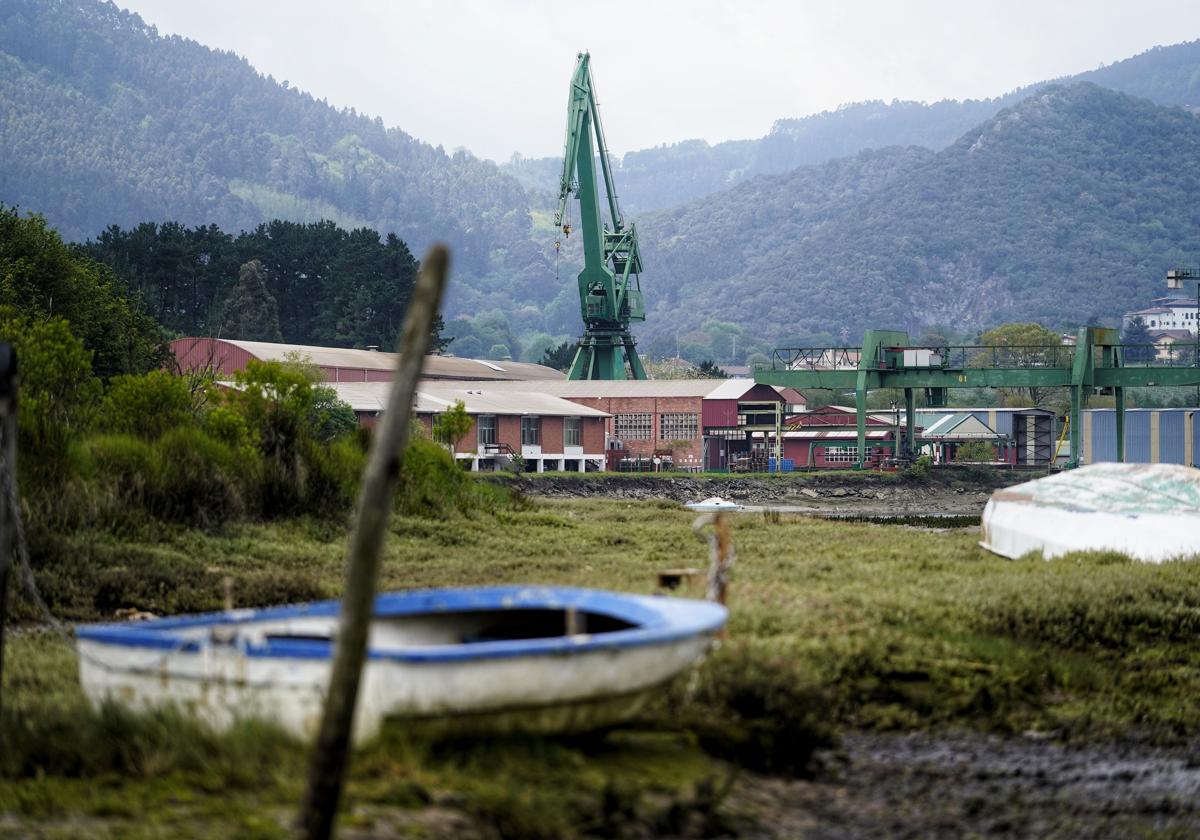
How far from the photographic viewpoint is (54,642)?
1355 cm

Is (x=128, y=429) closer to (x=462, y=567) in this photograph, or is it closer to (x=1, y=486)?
(x=462, y=567)

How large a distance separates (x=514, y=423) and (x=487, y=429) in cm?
189

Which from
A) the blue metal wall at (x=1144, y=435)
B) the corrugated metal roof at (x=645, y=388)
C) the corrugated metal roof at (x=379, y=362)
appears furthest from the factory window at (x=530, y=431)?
the blue metal wall at (x=1144, y=435)

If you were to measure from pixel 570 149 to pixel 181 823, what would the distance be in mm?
80912

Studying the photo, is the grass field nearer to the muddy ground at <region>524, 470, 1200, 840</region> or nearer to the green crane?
the muddy ground at <region>524, 470, 1200, 840</region>

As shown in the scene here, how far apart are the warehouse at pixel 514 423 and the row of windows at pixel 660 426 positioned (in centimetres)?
351

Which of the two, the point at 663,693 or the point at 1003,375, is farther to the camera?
the point at 1003,375

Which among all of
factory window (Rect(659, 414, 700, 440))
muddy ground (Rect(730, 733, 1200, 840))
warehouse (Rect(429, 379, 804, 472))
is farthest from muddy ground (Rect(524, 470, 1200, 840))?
factory window (Rect(659, 414, 700, 440))

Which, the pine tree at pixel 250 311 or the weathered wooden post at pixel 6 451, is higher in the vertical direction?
the pine tree at pixel 250 311

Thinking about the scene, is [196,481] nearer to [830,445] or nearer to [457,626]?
[457,626]

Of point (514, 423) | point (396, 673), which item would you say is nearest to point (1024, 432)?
point (514, 423)

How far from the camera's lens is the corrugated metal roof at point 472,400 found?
65625mm

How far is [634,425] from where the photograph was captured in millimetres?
82688

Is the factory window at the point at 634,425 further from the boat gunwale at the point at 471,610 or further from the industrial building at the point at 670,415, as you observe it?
the boat gunwale at the point at 471,610
